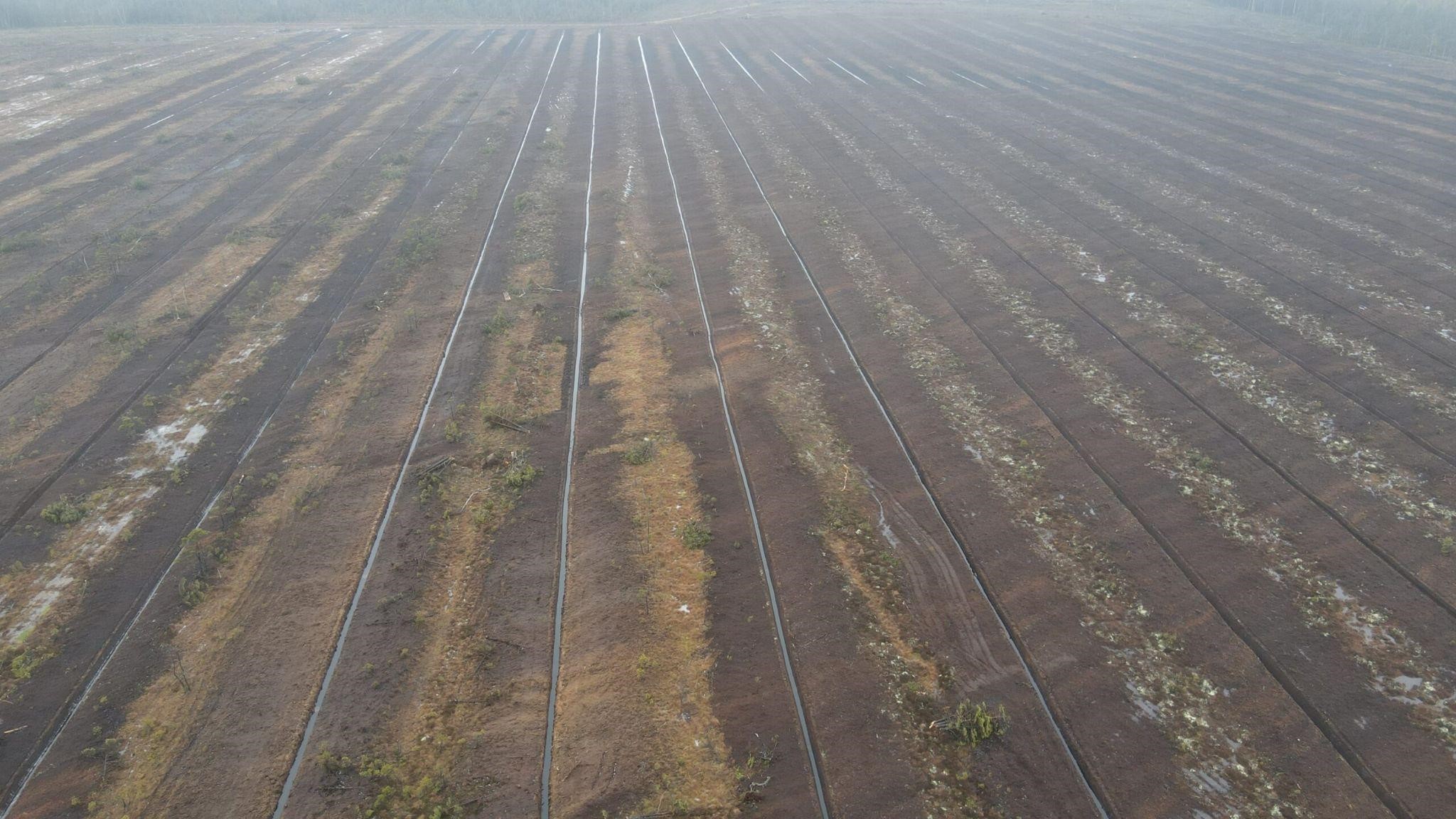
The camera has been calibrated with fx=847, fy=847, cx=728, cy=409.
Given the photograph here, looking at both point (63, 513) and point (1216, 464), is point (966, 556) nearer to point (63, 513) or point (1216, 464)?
point (1216, 464)

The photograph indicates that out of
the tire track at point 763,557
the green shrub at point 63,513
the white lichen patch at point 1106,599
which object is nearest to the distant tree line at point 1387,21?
the white lichen patch at point 1106,599

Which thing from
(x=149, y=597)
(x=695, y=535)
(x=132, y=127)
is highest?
A: (x=132, y=127)

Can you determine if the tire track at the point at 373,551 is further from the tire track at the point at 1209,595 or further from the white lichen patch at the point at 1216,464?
the white lichen patch at the point at 1216,464

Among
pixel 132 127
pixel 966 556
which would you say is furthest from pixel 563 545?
pixel 132 127

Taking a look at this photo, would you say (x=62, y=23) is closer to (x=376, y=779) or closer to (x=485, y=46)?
(x=485, y=46)

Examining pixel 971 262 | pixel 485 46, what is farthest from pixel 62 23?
pixel 971 262

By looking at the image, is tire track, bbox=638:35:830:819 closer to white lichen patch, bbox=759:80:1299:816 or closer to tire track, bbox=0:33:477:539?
white lichen patch, bbox=759:80:1299:816
